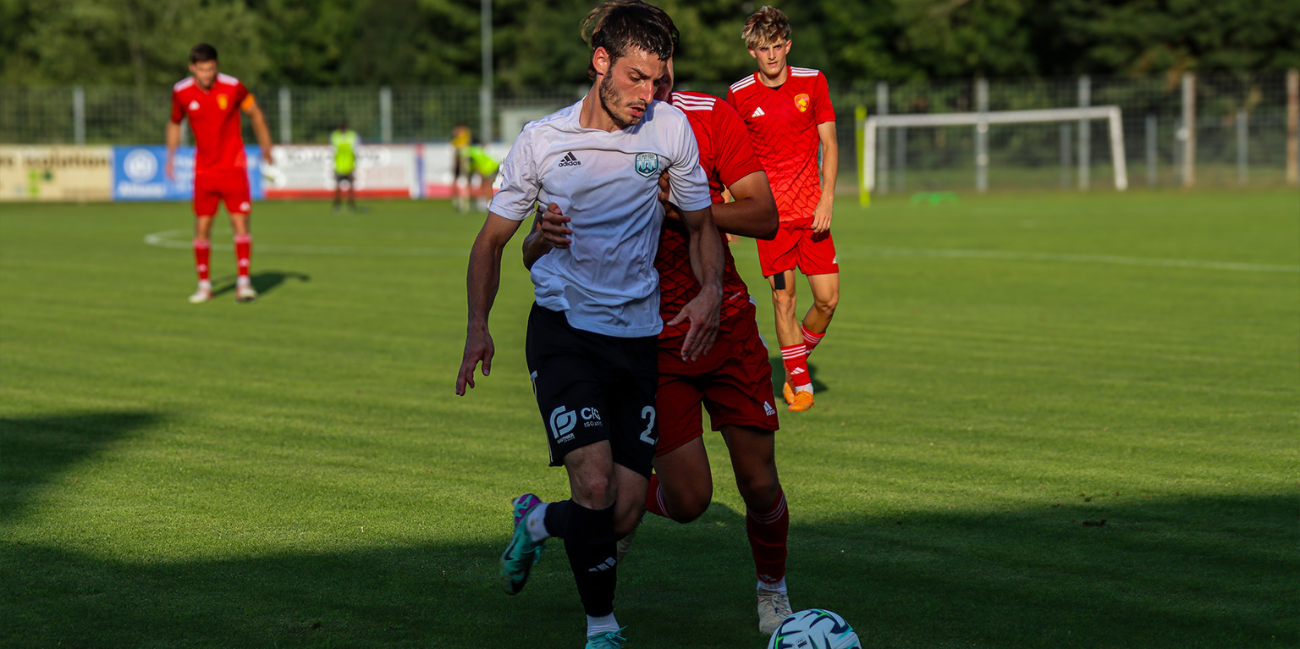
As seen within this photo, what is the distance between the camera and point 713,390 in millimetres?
4387

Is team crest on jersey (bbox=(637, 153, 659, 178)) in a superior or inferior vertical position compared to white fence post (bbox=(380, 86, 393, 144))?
inferior

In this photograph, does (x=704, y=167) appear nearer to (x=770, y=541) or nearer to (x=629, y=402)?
(x=629, y=402)

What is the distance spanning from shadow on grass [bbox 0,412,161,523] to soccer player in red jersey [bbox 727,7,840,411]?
3655 millimetres

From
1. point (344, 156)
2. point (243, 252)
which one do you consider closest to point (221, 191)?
point (243, 252)

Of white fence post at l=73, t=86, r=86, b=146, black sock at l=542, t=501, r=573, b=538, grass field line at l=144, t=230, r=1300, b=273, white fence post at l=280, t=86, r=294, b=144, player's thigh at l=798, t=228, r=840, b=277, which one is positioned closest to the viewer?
black sock at l=542, t=501, r=573, b=538

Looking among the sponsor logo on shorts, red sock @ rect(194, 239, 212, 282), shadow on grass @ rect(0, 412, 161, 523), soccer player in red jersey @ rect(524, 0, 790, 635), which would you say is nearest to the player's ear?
soccer player in red jersey @ rect(524, 0, 790, 635)

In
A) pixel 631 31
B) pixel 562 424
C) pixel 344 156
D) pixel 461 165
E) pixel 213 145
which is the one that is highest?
pixel 344 156

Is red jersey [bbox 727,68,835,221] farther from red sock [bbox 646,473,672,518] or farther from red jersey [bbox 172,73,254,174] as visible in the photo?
red jersey [bbox 172,73,254,174]

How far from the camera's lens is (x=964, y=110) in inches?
1731

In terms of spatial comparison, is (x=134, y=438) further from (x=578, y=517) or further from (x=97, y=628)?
(x=578, y=517)

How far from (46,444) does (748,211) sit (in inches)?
175

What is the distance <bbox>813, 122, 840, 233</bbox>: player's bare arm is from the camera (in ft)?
26.1

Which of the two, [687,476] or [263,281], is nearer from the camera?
[687,476]

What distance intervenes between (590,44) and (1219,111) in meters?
42.7
